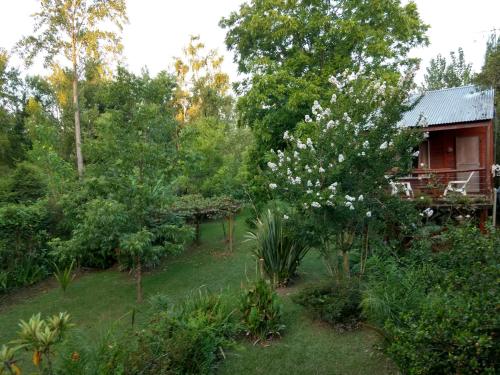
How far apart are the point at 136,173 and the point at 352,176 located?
3.82m

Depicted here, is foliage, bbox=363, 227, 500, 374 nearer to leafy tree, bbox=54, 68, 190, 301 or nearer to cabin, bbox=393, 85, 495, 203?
leafy tree, bbox=54, 68, 190, 301

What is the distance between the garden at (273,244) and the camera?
3.37 m

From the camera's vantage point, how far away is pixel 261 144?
13.3m

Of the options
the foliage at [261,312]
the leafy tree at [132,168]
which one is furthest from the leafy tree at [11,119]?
the foliage at [261,312]

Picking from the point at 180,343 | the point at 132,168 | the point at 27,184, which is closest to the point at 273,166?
the point at 132,168

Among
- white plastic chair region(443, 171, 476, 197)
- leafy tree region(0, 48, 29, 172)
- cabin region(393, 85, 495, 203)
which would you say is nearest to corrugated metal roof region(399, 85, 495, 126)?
cabin region(393, 85, 495, 203)

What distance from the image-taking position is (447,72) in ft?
101

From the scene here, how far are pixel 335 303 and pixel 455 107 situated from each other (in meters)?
10.6

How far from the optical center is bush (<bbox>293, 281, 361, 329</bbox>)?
5059 millimetres

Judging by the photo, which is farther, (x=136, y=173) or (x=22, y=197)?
(x=22, y=197)

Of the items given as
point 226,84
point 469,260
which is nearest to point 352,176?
point 469,260

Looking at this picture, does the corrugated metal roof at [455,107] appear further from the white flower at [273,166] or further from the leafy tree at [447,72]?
the leafy tree at [447,72]

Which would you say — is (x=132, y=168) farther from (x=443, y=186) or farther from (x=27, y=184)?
(x=27, y=184)

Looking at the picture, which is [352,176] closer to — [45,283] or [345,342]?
[345,342]
